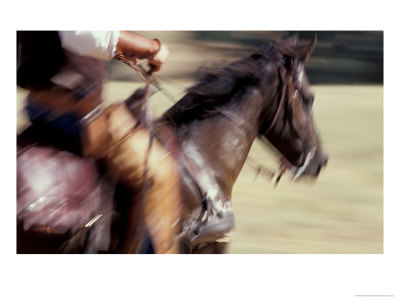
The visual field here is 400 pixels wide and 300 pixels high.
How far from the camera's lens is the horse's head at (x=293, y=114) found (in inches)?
89.4

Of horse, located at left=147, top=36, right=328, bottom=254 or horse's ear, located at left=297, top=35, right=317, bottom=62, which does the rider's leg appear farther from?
horse's ear, located at left=297, top=35, right=317, bottom=62

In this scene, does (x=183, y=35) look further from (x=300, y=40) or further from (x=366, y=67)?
(x=366, y=67)

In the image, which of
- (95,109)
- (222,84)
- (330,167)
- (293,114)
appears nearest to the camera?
(95,109)

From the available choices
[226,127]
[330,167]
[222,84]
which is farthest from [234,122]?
[330,167]

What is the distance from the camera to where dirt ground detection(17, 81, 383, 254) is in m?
2.35

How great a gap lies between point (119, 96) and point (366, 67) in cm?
112

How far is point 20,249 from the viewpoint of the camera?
6.79 feet

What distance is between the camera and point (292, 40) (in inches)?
90.2

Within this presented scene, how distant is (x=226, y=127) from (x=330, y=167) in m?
0.56

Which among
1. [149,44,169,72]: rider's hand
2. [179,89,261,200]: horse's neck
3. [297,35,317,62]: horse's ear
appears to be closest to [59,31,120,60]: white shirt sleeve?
[149,44,169,72]: rider's hand

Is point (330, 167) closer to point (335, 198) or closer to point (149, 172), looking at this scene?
point (335, 198)

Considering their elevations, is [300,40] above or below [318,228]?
above
